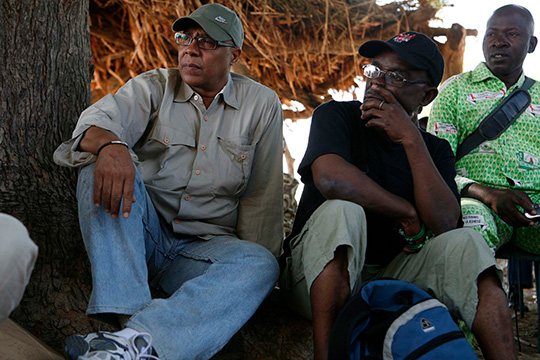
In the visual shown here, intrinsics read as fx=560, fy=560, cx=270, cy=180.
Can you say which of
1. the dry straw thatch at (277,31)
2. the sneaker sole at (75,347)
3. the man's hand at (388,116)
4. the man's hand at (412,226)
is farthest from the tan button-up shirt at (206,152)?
the dry straw thatch at (277,31)

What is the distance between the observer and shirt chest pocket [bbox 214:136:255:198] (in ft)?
8.59

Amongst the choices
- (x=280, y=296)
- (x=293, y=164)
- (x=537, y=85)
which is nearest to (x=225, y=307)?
(x=280, y=296)

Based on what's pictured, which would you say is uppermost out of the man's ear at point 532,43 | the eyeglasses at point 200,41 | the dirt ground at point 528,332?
the eyeglasses at point 200,41

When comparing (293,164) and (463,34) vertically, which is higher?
(463,34)

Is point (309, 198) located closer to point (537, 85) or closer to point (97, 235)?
point (97, 235)

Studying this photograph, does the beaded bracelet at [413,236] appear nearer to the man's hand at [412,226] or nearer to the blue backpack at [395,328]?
the man's hand at [412,226]

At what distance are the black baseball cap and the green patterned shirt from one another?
2.66 feet

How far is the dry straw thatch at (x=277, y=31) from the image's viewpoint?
4715 mm

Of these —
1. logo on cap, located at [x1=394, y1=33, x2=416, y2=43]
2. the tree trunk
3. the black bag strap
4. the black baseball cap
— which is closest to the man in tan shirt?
the tree trunk

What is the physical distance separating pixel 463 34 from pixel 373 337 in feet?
12.0

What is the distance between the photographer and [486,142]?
11.3 feet

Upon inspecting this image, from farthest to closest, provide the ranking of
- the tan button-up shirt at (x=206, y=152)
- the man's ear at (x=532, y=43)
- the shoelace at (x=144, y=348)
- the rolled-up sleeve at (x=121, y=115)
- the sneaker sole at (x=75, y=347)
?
the man's ear at (x=532, y=43) < the tan button-up shirt at (x=206, y=152) < the rolled-up sleeve at (x=121, y=115) < the shoelace at (x=144, y=348) < the sneaker sole at (x=75, y=347)

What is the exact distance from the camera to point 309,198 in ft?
8.55

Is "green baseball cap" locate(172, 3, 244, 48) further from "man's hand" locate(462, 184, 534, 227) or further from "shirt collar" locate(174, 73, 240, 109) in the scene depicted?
"man's hand" locate(462, 184, 534, 227)
